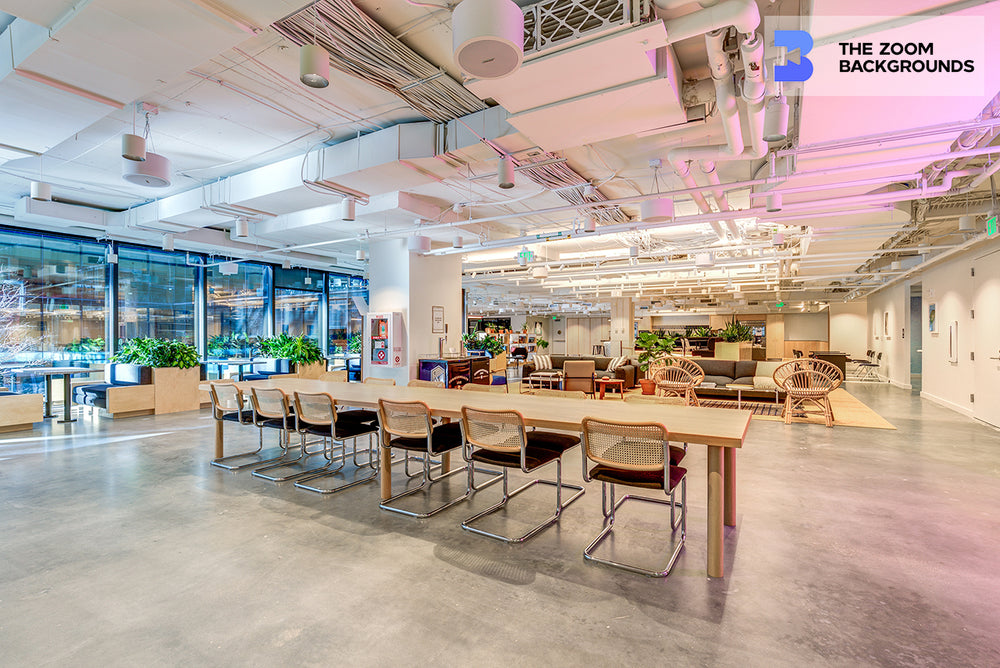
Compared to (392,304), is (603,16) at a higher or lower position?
higher

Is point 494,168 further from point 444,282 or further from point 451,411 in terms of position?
point 444,282

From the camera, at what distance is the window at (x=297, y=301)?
1256 centimetres

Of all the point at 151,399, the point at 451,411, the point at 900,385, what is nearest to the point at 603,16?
the point at 451,411

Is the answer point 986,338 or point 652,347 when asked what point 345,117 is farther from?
point 986,338

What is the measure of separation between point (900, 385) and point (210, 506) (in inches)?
604

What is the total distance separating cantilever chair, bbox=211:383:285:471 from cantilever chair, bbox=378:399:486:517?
194 cm

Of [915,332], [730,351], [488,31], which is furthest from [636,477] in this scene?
[730,351]

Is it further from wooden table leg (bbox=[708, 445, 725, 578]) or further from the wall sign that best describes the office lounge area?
the wall sign

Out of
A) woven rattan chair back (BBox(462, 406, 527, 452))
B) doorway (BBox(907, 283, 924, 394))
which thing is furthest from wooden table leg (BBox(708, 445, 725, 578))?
doorway (BBox(907, 283, 924, 394))

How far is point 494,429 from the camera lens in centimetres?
332

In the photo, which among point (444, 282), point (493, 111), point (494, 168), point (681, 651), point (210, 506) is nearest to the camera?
point (681, 651)

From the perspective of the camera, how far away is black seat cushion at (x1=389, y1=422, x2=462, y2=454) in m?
3.70

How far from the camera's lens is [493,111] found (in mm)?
4270

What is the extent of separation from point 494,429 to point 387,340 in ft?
18.8
